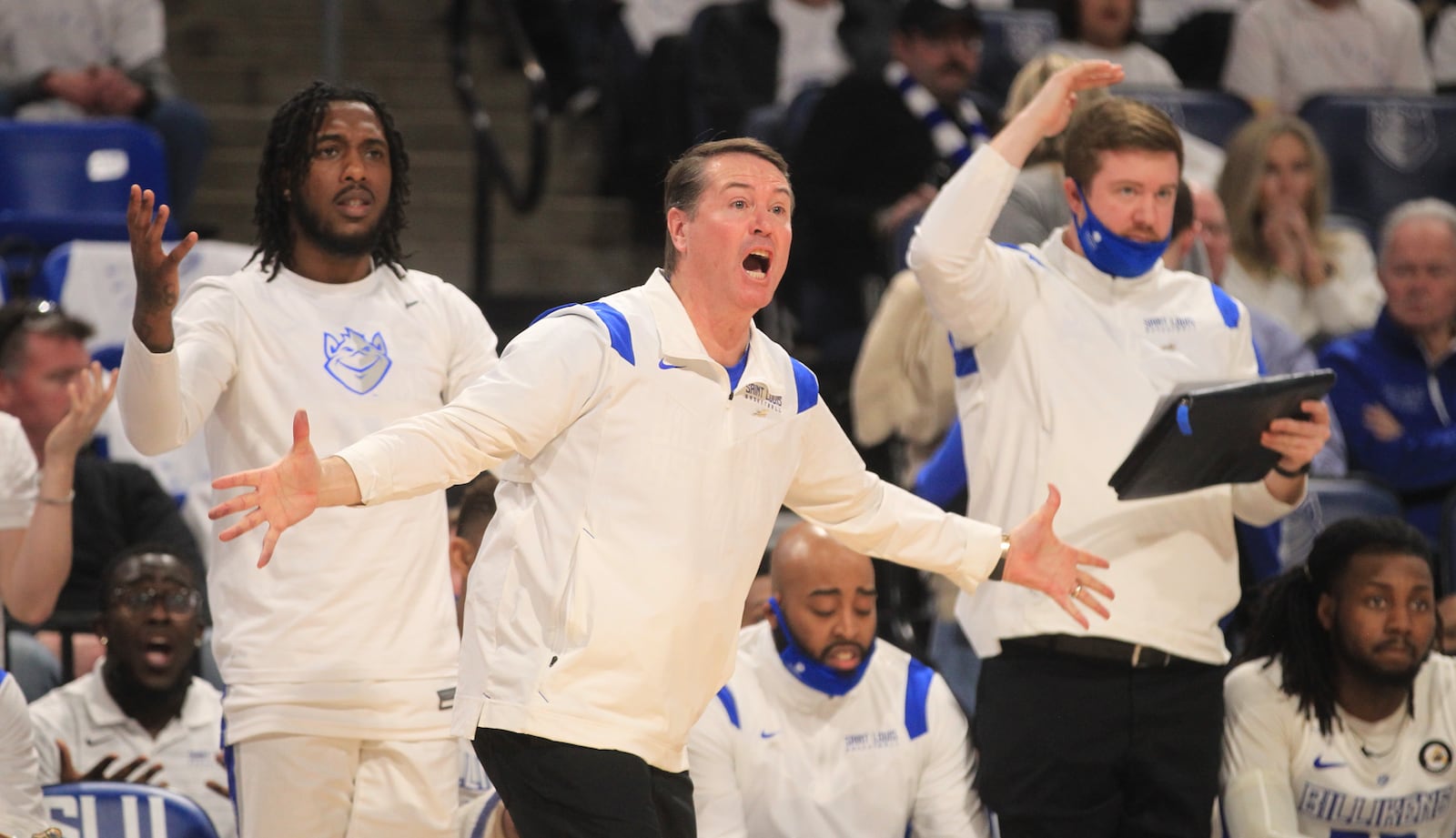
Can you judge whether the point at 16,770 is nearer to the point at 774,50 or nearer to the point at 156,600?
the point at 156,600

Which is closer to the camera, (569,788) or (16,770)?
(569,788)

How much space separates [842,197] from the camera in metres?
6.54

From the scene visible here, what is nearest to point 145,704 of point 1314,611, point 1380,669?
point 1314,611

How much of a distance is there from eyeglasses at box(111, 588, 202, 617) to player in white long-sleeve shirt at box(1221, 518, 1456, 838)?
2.64 m

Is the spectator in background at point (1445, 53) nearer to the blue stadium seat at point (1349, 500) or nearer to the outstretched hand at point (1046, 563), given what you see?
the blue stadium seat at point (1349, 500)

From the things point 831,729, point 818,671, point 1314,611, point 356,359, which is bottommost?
point 831,729

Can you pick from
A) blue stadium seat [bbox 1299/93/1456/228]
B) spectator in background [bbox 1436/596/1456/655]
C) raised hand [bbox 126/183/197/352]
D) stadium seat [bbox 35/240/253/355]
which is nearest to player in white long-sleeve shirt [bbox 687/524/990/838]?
spectator in background [bbox 1436/596/1456/655]

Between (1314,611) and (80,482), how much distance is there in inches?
137

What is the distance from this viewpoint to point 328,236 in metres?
3.59

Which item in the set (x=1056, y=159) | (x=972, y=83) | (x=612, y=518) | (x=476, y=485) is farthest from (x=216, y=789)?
(x=972, y=83)

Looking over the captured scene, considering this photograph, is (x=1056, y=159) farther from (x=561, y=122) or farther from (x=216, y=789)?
(x=561, y=122)

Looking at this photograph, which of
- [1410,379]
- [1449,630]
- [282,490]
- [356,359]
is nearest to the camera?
[282,490]

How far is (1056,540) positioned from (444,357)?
4.02ft

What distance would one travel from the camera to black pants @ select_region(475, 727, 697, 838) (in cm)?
283
